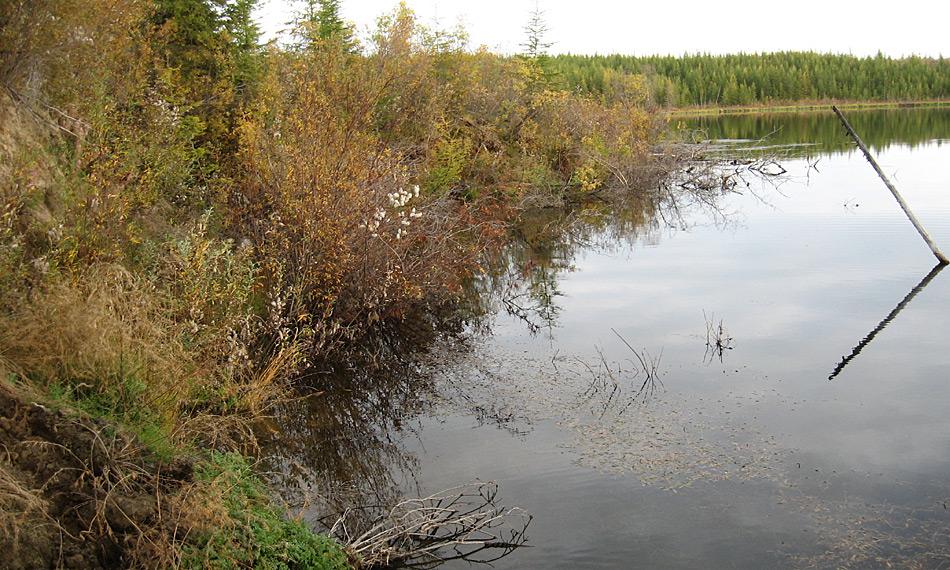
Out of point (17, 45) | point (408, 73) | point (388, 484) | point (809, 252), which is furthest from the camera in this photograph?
point (408, 73)

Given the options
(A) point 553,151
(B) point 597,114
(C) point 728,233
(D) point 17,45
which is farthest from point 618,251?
(D) point 17,45

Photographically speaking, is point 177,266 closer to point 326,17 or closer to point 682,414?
point 682,414

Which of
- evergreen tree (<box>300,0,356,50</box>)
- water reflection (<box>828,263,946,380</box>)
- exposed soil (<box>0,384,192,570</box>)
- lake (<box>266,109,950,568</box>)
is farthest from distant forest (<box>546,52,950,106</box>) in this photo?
exposed soil (<box>0,384,192,570</box>)

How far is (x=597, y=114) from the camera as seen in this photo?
107ft

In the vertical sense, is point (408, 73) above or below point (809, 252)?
above

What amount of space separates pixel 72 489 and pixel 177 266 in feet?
16.6

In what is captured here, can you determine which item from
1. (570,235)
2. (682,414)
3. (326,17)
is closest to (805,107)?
(326,17)

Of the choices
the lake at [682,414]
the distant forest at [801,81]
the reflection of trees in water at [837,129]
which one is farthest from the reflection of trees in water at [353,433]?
the distant forest at [801,81]

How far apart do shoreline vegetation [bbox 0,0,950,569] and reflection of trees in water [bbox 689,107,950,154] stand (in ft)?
86.8

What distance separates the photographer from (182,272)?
10078mm

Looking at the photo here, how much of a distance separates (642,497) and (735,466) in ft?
3.98

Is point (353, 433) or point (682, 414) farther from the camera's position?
point (682, 414)

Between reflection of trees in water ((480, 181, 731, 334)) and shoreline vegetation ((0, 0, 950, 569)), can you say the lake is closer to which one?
reflection of trees in water ((480, 181, 731, 334))

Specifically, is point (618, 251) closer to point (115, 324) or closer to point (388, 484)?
point (388, 484)
